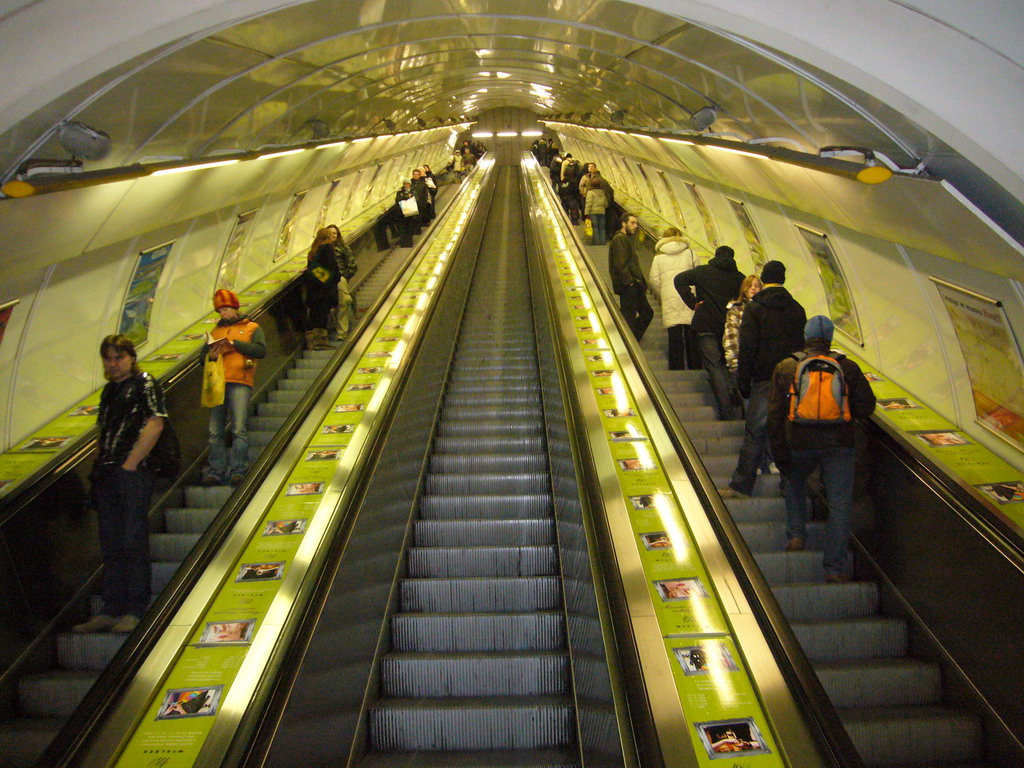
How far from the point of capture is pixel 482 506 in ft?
18.4

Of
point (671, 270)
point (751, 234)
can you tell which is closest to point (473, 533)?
point (671, 270)

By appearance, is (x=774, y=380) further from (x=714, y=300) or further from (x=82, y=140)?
A: (x=82, y=140)

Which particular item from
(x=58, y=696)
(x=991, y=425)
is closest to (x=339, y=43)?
(x=58, y=696)

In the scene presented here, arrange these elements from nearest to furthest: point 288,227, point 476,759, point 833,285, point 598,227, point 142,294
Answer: point 476,759, point 142,294, point 833,285, point 288,227, point 598,227

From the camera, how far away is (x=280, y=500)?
15.2 feet

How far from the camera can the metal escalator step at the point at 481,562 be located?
490 centimetres

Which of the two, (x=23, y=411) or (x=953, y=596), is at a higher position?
(x=23, y=411)

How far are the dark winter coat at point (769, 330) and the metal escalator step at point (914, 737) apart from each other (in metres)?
2.50

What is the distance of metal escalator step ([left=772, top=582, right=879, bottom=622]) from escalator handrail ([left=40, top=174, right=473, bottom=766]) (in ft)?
10.5

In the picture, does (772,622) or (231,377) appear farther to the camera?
(231,377)

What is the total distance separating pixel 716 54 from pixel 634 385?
2.81 meters

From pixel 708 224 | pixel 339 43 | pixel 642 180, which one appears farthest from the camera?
pixel 642 180

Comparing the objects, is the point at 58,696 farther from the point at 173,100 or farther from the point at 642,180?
the point at 642,180

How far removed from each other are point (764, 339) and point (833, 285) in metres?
3.59
